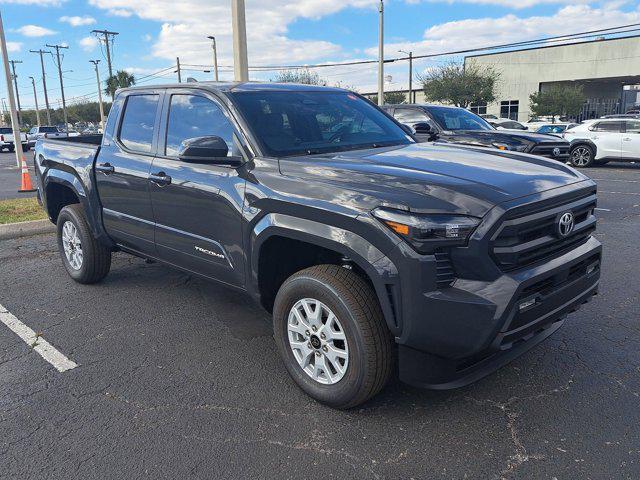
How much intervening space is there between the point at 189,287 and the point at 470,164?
320cm

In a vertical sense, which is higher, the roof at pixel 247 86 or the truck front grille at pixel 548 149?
the roof at pixel 247 86

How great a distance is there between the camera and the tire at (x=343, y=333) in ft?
9.21

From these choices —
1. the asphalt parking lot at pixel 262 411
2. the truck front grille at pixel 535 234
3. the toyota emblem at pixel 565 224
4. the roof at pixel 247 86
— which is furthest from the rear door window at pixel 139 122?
the toyota emblem at pixel 565 224

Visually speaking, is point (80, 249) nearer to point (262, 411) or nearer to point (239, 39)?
point (262, 411)

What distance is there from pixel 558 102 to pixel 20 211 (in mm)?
42207

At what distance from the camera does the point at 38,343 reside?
13.4 ft

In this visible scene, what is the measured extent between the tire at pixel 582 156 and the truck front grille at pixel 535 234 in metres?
14.9

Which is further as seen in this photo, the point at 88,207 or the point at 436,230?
the point at 88,207

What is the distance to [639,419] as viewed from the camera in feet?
9.64

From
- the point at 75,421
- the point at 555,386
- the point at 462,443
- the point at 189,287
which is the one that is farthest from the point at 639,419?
the point at 189,287

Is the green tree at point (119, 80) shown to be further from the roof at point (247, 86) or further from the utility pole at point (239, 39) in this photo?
the roof at point (247, 86)

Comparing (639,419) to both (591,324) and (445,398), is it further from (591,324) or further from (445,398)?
(591,324)

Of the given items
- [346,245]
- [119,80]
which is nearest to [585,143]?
[346,245]

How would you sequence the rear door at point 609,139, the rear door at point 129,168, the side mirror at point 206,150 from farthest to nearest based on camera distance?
the rear door at point 609,139 → the rear door at point 129,168 → the side mirror at point 206,150
